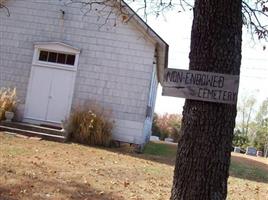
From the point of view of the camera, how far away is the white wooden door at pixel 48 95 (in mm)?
18516

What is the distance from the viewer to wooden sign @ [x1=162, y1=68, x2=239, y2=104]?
4039mm

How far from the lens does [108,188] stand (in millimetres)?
8805

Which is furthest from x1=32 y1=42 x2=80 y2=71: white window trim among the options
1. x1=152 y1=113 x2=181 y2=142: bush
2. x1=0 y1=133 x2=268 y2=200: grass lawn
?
x1=152 y1=113 x2=181 y2=142: bush

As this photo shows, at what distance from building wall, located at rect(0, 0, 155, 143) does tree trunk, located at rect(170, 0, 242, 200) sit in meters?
13.7

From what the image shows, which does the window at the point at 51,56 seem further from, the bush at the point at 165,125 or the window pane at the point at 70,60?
the bush at the point at 165,125

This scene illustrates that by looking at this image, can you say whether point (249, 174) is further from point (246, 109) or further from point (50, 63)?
point (246, 109)

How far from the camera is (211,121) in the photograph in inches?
159

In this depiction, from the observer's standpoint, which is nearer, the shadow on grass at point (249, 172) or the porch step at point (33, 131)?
the shadow on grass at point (249, 172)

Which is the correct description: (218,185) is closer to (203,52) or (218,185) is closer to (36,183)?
(203,52)

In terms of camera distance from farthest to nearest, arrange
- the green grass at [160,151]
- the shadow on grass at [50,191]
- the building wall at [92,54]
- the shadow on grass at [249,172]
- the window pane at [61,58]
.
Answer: the green grass at [160,151]
the window pane at [61,58]
the building wall at [92,54]
the shadow on grass at [249,172]
the shadow on grass at [50,191]

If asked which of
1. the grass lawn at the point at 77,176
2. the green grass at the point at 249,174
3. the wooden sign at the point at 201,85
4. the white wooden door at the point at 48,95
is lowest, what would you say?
the grass lawn at the point at 77,176

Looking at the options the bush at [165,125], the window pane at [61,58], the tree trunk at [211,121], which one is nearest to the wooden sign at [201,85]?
the tree trunk at [211,121]

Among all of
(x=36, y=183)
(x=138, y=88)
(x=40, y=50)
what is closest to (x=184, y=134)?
(x=36, y=183)

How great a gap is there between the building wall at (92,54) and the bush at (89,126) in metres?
0.64
